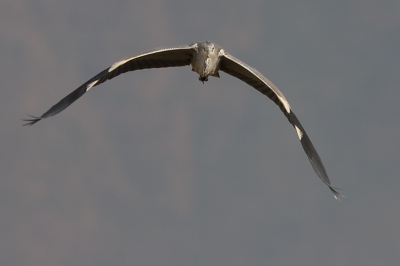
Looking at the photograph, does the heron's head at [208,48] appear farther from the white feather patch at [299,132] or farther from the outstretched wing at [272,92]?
the white feather patch at [299,132]

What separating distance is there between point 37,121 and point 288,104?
813cm

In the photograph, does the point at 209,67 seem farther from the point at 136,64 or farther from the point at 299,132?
the point at 299,132

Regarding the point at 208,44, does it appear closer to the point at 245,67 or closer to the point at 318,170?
the point at 245,67

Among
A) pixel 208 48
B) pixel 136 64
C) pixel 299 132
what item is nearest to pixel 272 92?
pixel 299 132

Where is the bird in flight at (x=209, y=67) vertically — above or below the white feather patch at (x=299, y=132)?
above

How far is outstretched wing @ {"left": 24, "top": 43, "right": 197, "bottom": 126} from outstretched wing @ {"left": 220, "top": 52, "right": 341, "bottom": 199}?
4.35 ft

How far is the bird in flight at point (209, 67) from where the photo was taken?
18.2 meters

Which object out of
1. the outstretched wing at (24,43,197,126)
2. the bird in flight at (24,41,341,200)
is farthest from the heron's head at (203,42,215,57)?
the outstretched wing at (24,43,197,126)

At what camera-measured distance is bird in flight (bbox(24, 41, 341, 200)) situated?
1822 centimetres

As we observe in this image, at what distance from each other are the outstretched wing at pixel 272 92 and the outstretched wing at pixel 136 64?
133 cm

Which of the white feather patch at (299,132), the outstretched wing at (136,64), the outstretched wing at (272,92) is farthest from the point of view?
the white feather patch at (299,132)

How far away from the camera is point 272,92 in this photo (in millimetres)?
20016

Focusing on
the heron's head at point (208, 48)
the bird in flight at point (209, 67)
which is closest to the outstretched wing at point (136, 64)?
the bird in flight at point (209, 67)

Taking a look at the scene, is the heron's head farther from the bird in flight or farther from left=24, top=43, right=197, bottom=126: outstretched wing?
left=24, top=43, right=197, bottom=126: outstretched wing
